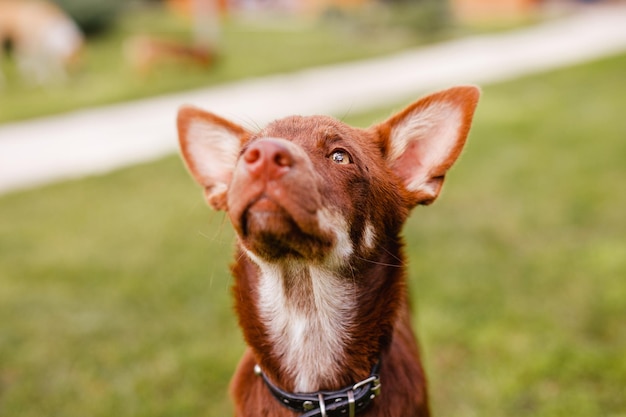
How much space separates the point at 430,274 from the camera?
4895 mm

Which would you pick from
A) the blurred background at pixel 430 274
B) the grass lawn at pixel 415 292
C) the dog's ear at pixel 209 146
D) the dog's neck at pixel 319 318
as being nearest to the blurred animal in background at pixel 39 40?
the blurred background at pixel 430 274

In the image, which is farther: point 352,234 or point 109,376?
point 109,376

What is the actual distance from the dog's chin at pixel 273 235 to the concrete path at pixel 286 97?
13.3 ft

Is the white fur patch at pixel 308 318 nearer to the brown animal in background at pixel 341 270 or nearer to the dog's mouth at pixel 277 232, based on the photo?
the brown animal in background at pixel 341 270

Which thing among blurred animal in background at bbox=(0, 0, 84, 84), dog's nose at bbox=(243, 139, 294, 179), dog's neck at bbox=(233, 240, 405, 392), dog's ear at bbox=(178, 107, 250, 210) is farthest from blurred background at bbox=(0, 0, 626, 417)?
blurred animal in background at bbox=(0, 0, 84, 84)

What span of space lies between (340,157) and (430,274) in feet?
9.45

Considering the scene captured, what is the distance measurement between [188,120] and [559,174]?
515 cm

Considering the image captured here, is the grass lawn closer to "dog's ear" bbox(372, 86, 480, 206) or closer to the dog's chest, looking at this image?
the dog's chest

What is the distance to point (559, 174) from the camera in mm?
6645

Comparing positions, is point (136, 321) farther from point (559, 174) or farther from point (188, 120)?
point (559, 174)

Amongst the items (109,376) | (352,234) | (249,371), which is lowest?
(109,376)

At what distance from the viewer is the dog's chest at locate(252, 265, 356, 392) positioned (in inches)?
93.3

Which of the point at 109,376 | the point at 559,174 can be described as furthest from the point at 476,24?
the point at 109,376

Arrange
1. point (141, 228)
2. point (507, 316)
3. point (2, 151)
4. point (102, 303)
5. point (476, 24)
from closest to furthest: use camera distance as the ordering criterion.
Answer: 1. point (507, 316)
2. point (102, 303)
3. point (141, 228)
4. point (2, 151)
5. point (476, 24)
